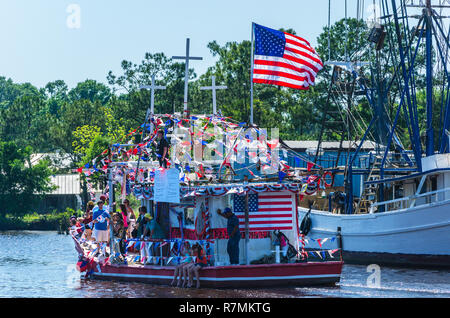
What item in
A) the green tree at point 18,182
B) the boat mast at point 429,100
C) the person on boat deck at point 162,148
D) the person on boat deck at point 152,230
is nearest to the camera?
the person on boat deck at point 162,148

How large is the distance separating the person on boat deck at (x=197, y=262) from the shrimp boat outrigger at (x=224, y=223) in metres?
0.16

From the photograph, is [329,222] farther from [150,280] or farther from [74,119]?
[74,119]

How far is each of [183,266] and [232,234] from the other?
203cm

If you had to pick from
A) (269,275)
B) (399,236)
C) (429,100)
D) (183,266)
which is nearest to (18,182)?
(399,236)

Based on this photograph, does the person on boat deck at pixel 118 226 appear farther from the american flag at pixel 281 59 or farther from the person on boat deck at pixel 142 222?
the american flag at pixel 281 59

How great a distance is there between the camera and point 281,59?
2870cm

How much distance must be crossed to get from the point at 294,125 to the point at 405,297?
52.3 meters

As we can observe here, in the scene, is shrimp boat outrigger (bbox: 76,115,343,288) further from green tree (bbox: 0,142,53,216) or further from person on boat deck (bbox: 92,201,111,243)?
green tree (bbox: 0,142,53,216)

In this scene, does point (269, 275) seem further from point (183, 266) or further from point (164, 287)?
point (164, 287)

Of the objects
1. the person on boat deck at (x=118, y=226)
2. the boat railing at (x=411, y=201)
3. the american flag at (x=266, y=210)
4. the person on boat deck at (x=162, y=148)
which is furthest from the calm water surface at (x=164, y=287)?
the person on boat deck at (x=162, y=148)

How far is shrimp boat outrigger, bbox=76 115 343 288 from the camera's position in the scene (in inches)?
1004

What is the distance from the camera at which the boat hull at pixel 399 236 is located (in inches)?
1377

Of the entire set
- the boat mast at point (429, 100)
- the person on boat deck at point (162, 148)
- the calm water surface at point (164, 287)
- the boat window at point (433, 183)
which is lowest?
the calm water surface at point (164, 287)
